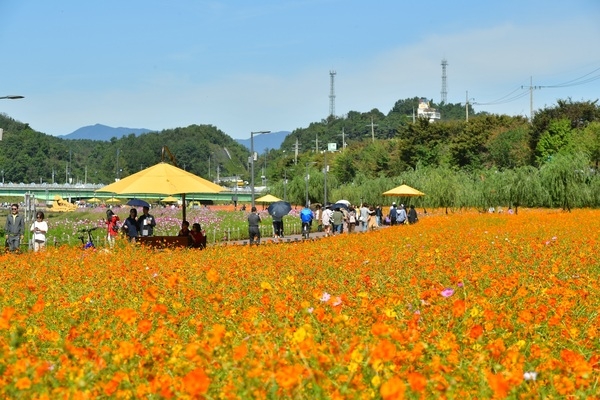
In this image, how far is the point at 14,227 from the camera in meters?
17.9

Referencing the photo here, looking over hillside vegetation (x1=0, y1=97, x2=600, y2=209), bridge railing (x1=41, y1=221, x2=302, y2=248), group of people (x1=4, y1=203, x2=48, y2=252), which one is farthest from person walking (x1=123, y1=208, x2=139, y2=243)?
hillside vegetation (x1=0, y1=97, x2=600, y2=209)

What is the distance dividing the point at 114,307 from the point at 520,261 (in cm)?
612

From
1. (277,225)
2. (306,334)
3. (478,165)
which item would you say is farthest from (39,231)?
(478,165)

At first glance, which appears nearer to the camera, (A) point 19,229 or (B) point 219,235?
(A) point 19,229

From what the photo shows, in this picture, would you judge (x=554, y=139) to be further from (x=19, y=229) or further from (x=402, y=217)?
(x=19, y=229)

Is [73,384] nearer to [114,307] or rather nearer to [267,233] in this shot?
[114,307]

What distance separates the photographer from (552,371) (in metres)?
4.15

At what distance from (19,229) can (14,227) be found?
127 mm

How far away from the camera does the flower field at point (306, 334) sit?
11.3 feet

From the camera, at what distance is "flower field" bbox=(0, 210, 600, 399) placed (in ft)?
11.3

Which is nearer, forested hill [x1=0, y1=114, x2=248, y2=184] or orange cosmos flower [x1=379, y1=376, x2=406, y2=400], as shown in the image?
orange cosmos flower [x1=379, y1=376, x2=406, y2=400]

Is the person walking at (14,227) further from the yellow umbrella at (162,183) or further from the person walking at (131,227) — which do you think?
the person walking at (131,227)

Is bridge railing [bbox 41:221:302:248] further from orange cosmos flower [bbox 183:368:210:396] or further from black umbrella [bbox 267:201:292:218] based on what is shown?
orange cosmos flower [bbox 183:368:210:396]

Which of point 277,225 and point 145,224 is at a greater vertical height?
point 145,224
